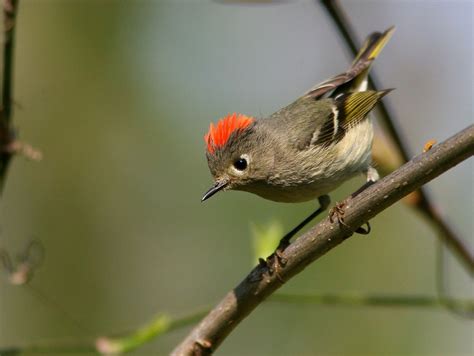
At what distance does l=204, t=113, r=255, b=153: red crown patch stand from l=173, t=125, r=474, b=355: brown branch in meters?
0.84

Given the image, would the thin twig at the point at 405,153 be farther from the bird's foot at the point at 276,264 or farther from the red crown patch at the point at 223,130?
the bird's foot at the point at 276,264

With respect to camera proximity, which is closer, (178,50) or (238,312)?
(238,312)

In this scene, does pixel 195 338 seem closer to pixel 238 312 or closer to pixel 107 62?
pixel 238 312

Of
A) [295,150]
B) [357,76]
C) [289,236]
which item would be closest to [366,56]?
[357,76]

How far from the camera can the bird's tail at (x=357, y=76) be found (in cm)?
331

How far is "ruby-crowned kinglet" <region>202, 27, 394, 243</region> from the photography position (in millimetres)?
Answer: 2822

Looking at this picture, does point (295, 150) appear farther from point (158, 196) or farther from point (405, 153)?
point (158, 196)

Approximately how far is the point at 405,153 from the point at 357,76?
89 centimetres

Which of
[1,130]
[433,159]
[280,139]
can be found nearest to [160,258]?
[280,139]

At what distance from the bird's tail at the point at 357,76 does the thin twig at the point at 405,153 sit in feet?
1.73

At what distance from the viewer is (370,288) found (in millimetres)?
5039

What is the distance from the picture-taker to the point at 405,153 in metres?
2.65

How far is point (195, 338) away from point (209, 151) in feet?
3.32

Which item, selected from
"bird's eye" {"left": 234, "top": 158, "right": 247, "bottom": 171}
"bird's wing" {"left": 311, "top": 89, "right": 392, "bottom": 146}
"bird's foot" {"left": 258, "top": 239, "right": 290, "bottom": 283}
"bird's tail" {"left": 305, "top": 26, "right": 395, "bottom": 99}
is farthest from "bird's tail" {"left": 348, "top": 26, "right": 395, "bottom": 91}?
"bird's foot" {"left": 258, "top": 239, "right": 290, "bottom": 283}
